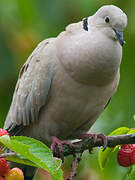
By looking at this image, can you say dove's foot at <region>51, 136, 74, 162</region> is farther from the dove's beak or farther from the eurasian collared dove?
the dove's beak

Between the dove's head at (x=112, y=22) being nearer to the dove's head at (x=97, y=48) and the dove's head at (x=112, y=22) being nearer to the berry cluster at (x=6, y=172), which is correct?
the dove's head at (x=97, y=48)

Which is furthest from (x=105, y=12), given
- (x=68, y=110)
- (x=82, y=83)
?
(x=68, y=110)

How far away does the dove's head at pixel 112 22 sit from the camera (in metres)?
3.34

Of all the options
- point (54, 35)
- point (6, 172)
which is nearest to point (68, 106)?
point (54, 35)

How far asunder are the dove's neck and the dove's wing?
0.20m

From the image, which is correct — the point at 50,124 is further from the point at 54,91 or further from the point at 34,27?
the point at 34,27

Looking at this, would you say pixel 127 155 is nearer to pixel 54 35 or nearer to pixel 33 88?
pixel 33 88

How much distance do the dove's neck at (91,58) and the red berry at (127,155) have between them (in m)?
0.68

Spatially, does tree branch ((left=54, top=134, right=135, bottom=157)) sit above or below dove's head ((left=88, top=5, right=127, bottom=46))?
below

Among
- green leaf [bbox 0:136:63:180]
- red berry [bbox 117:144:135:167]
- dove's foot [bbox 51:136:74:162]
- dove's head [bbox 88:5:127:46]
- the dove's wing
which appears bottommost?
dove's foot [bbox 51:136:74:162]

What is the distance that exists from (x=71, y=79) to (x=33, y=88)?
0.44 meters

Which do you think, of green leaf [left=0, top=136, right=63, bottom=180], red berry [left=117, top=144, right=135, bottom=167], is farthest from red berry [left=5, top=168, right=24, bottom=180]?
red berry [left=117, top=144, right=135, bottom=167]

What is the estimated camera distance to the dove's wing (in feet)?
12.4

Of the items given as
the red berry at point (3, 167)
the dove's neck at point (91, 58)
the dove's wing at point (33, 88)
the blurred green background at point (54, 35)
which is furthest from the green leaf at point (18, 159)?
the blurred green background at point (54, 35)
